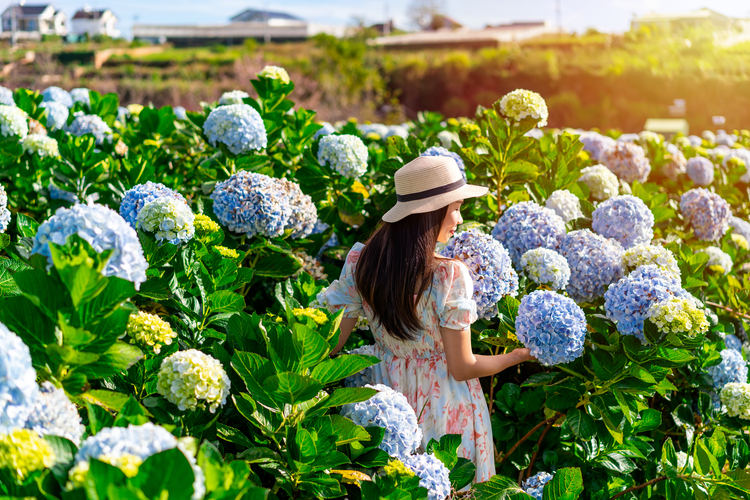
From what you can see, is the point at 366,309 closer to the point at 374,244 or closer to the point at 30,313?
the point at 374,244

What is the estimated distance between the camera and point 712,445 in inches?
76.2

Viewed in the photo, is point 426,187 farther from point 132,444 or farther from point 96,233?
point 132,444

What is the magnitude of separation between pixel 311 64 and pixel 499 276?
18.9 metres

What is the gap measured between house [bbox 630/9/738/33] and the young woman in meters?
18.0

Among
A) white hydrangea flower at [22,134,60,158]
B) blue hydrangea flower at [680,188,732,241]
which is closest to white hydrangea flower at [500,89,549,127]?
blue hydrangea flower at [680,188,732,241]

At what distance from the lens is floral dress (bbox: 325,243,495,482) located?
2055 millimetres

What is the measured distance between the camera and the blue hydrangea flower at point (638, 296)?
1.85 m

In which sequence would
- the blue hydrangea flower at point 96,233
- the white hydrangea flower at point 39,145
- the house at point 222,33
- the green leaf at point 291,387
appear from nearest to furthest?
the blue hydrangea flower at point 96,233 < the green leaf at point 291,387 < the white hydrangea flower at point 39,145 < the house at point 222,33

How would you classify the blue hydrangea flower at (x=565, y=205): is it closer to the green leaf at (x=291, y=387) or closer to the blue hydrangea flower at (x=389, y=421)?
the blue hydrangea flower at (x=389, y=421)

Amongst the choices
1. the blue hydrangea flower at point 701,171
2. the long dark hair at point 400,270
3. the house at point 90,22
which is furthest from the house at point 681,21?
the house at point 90,22

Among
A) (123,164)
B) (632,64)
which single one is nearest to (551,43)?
(632,64)

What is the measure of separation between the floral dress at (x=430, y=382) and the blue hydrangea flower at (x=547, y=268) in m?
0.36

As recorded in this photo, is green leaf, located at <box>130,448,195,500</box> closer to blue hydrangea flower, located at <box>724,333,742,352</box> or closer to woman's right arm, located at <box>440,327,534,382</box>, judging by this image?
woman's right arm, located at <box>440,327,534,382</box>

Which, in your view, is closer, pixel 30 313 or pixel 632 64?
pixel 30 313
